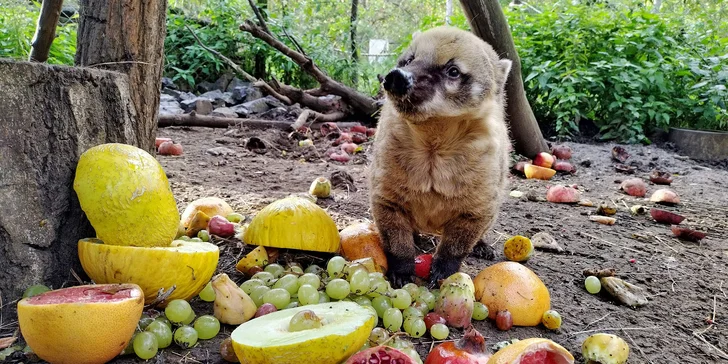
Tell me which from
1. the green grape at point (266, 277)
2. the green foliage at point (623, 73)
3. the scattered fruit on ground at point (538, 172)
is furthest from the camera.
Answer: the green foliage at point (623, 73)

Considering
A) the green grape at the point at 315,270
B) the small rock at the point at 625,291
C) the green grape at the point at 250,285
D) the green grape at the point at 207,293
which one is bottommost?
the small rock at the point at 625,291

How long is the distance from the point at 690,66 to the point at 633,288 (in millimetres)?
5978

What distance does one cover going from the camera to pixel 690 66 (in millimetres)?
7184

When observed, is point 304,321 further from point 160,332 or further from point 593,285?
point 593,285

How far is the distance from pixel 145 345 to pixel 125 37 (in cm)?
159

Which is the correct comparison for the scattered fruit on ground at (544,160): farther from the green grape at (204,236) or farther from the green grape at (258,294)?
the green grape at (258,294)

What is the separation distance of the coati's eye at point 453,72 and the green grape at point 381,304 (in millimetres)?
1092

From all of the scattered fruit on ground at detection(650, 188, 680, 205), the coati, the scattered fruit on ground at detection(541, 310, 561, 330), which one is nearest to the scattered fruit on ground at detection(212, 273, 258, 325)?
the coati

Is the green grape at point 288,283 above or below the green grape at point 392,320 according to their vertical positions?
above

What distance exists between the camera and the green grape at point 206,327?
1.86 metres

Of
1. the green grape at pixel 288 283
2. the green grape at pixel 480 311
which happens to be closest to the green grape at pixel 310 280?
the green grape at pixel 288 283

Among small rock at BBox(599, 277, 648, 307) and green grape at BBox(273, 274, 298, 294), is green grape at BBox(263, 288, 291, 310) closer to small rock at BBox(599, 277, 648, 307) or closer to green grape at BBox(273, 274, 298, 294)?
green grape at BBox(273, 274, 298, 294)

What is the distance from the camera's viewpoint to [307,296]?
2002mm

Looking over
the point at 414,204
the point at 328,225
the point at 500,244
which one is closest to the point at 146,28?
the point at 328,225
